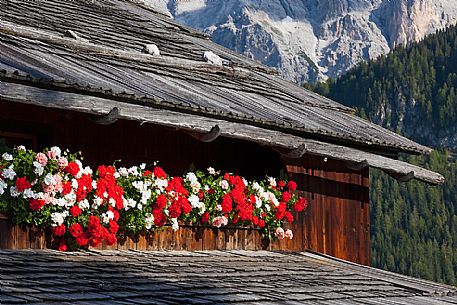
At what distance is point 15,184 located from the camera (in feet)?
28.0

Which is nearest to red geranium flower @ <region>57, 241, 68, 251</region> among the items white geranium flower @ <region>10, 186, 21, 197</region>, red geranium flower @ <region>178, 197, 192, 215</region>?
white geranium flower @ <region>10, 186, 21, 197</region>

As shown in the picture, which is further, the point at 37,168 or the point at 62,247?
the point at 62,247

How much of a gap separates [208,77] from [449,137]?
134m

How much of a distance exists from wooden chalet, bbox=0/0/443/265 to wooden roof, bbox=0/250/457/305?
0.52 metres

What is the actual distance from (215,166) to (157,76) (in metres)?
1.16

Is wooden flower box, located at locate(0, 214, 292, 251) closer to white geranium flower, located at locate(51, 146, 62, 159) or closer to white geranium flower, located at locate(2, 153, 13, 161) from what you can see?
white geranium flower, located at locate(2, 153, 13, 161)

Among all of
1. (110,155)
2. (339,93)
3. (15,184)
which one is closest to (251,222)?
(110,155)

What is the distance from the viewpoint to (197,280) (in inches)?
320

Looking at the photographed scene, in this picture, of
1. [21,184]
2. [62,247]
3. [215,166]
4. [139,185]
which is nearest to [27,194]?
[21,184]

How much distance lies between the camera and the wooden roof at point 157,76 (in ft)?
29.8

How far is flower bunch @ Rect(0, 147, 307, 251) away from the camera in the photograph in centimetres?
859

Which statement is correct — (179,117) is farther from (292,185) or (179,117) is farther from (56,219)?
(292,185)

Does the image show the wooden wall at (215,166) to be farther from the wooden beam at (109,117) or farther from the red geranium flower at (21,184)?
the wooden beam at (109,117)

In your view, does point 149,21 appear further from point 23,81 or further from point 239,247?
point 23,81
